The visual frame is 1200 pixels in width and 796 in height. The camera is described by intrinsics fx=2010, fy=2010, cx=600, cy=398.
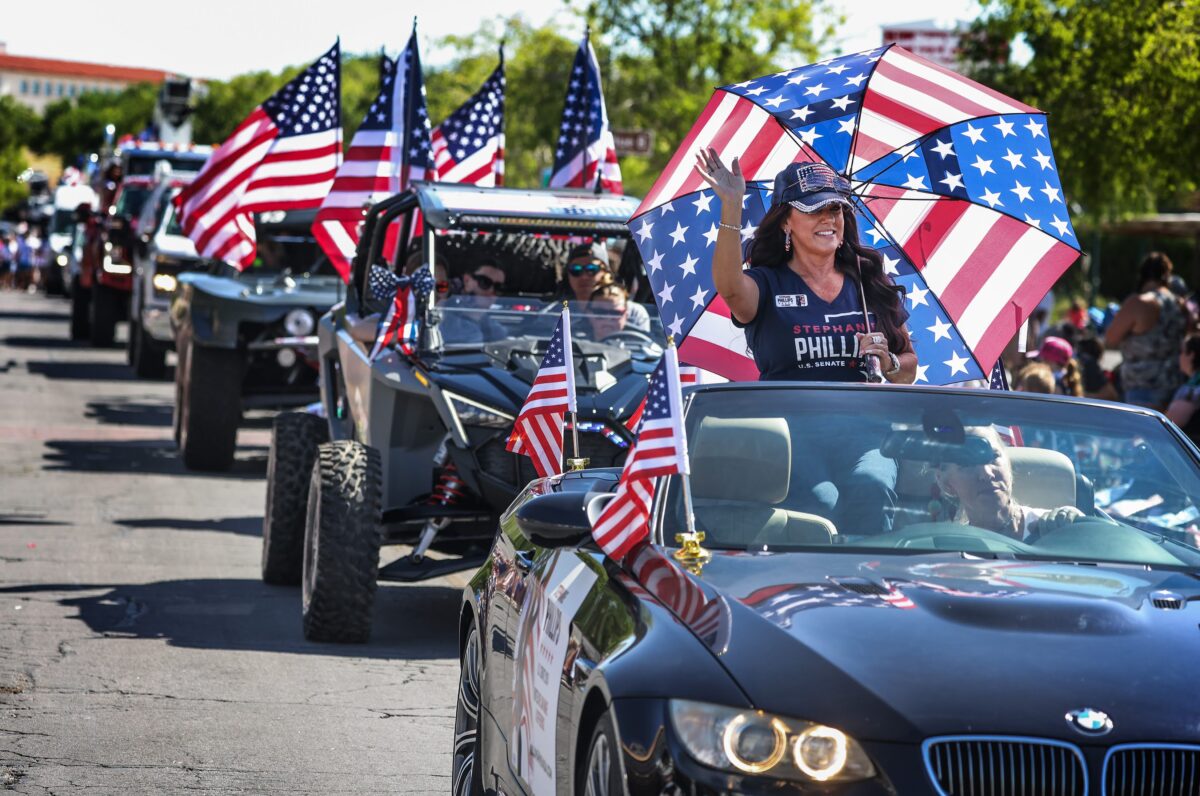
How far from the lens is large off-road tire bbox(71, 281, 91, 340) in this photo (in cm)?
3150

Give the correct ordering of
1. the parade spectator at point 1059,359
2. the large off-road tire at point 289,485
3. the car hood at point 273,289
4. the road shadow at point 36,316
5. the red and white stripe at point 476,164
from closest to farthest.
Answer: the large off-road tire at point 289,485, the parade spectator at point 1059,359, the red and white stripe at point 476,164, the car hood at point 273,289, the road shadow at point 36,316

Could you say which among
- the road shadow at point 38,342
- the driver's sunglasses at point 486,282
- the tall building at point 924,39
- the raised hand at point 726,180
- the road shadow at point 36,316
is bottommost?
the road shadow at point 36,316

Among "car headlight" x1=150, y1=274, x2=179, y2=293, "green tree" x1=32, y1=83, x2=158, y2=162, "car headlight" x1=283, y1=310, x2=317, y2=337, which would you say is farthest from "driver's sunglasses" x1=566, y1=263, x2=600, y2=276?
"green tree" x1=32, y1=83, x2=158, y2=162

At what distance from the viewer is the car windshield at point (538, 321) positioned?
9633 millimetres

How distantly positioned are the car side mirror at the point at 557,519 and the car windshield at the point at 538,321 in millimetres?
4939

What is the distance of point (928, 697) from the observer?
3.55m

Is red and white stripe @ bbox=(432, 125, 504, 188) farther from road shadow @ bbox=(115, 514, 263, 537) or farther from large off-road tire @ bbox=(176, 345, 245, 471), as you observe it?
road shadow @ bbox=(115, 514, 263, 537)

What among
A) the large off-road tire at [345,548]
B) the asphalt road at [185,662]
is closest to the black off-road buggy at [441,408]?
the large off-road tire at [345,548]

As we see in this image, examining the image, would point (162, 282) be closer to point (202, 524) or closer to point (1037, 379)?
point (202, 524)

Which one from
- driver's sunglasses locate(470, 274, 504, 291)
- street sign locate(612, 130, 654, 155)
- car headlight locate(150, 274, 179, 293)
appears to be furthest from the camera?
car headlight locate(150, 274, 179, 293)

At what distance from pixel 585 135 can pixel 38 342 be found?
65.8ft

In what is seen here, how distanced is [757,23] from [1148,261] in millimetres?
15990

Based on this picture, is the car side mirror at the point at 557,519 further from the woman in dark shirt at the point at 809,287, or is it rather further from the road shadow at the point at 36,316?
the road shadow at the point at 36,316

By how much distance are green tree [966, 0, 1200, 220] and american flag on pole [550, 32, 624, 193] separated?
437cm
